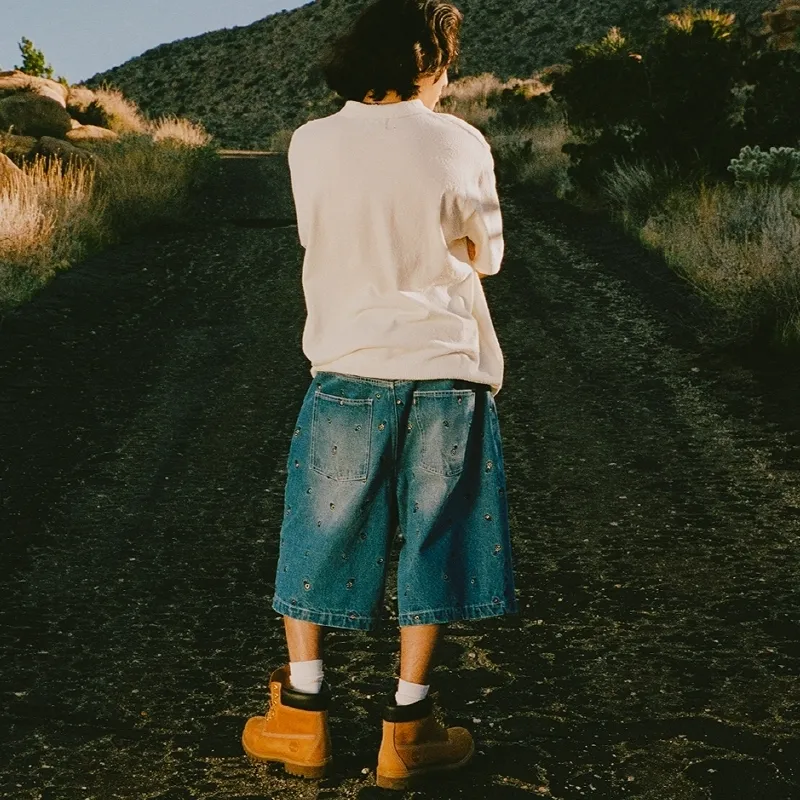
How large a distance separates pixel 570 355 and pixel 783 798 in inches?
207

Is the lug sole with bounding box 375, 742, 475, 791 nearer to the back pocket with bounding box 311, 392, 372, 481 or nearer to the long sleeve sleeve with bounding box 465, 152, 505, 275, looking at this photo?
the back pocket with bounding box 311, 392, 372, 481

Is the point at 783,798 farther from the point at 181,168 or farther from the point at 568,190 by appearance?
the point at 181,168

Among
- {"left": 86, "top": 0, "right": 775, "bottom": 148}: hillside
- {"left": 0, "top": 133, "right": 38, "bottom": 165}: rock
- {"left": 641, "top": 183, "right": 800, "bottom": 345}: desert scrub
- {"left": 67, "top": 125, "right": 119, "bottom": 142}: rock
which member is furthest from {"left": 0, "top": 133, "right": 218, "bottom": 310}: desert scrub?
{"left": 86, "top": 0, "right": 775, "bottom": 148}: hillside

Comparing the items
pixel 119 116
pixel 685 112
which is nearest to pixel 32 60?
pixel 119 116

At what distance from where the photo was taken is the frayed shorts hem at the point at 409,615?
8.66 feet

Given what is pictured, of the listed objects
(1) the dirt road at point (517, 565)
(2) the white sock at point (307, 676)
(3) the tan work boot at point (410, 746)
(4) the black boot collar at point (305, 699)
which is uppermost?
(2) the white sock at point (307, 676)

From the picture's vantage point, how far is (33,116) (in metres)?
18.7

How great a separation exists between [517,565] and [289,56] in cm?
6076

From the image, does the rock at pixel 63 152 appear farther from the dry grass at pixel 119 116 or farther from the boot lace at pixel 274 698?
the boot lace at pixel 274 698

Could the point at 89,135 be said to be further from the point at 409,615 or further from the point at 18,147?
the point at 409,615

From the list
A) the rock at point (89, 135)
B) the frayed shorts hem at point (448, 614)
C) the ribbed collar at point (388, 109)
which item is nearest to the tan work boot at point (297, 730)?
the frayed shorts hem at point (448, 614)

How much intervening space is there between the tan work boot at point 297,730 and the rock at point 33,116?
16872mm

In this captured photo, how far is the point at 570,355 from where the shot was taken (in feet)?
25.8

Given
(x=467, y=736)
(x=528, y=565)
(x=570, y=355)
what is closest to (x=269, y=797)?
(x=467, y=736)
